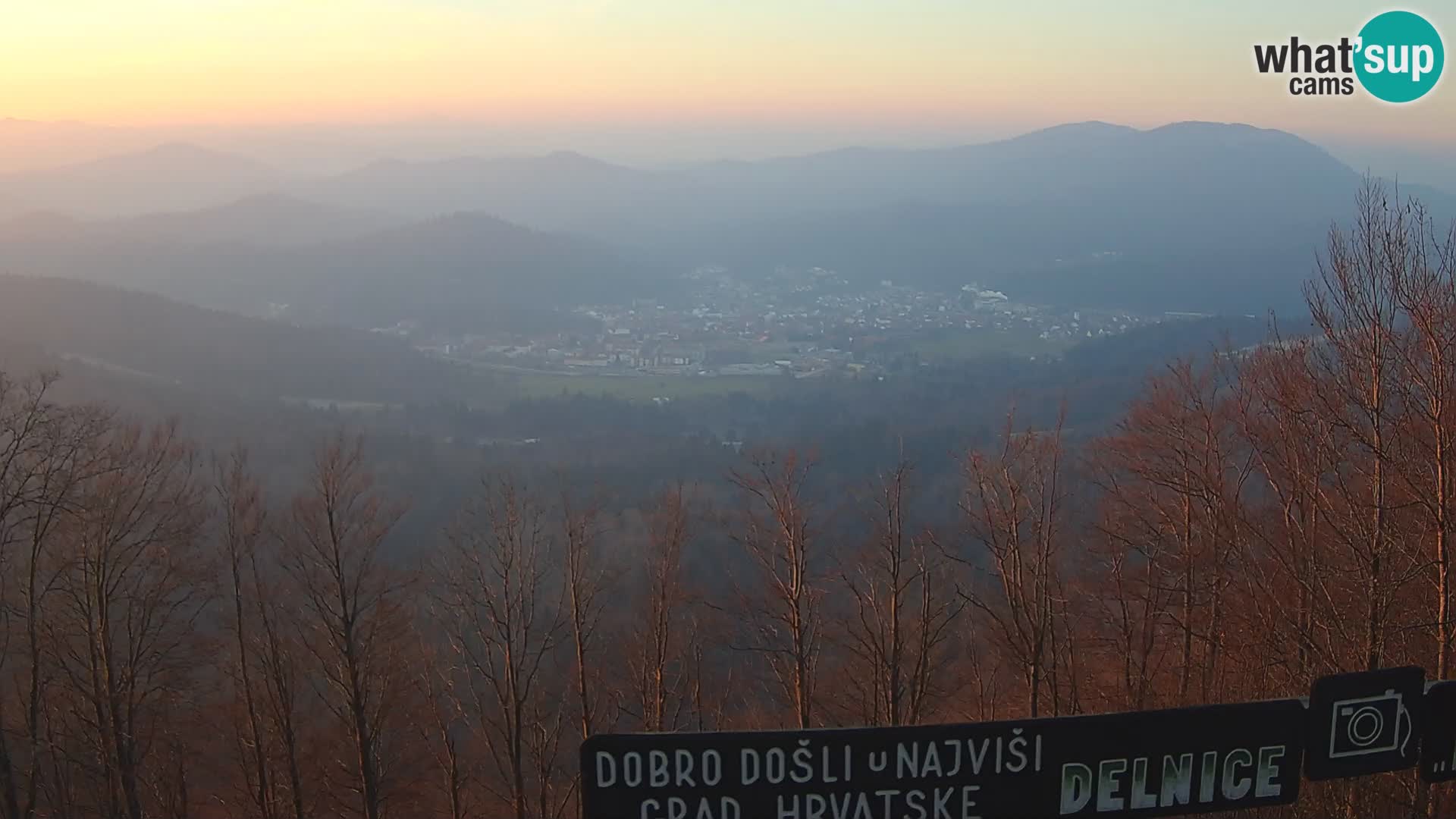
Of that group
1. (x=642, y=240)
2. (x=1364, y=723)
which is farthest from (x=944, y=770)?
(x=642, y=240)

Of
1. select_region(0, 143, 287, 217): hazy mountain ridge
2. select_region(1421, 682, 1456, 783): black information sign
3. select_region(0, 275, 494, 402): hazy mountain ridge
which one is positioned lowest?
select_region(0, 275, 494, 402): hazy mountain ridge

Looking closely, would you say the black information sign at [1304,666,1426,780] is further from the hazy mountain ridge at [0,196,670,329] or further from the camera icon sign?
the hazy mountain ridge at [0,196,670,329]

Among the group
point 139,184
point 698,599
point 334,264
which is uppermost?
point 139,184

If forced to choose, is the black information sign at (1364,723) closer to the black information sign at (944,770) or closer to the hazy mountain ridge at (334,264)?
the black information sign at (944,770)

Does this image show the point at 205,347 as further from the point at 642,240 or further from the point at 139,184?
the point at 139,184

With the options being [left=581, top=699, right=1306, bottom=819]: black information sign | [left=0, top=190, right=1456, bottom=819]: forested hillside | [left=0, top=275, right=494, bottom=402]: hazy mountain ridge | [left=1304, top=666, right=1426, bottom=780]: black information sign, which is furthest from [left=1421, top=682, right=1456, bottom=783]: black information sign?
[left=0, top=275, right=494, bottom=402]: hazy mountain ridge
